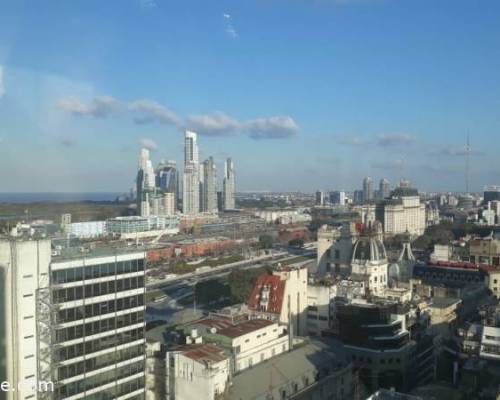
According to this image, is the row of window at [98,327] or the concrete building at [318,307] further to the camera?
the concrete building at [318,307]

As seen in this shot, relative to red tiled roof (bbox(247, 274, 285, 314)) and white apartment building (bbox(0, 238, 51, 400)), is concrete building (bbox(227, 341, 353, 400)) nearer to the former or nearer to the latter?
red tiled roof (bbox(247, 274, 285, 314))

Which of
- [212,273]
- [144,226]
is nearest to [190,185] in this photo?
[144,226]

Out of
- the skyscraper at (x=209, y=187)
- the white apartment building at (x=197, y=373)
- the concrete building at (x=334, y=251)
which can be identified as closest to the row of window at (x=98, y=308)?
the white apartment building at (x=197, y=373)

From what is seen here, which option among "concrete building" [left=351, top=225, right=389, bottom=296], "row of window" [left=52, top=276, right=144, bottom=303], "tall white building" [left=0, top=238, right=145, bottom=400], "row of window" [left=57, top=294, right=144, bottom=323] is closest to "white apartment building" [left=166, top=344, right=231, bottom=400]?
"tall white building" [left=0, top=238, right=145, bottom=400]

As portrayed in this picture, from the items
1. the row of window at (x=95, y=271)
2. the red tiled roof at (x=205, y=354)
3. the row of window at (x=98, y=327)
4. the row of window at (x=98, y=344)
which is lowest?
the red tiled roof at (x=205, y=354)

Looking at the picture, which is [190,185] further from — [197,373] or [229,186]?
[197,373]

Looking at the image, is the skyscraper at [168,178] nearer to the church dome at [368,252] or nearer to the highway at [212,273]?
the highway at [212,273]
